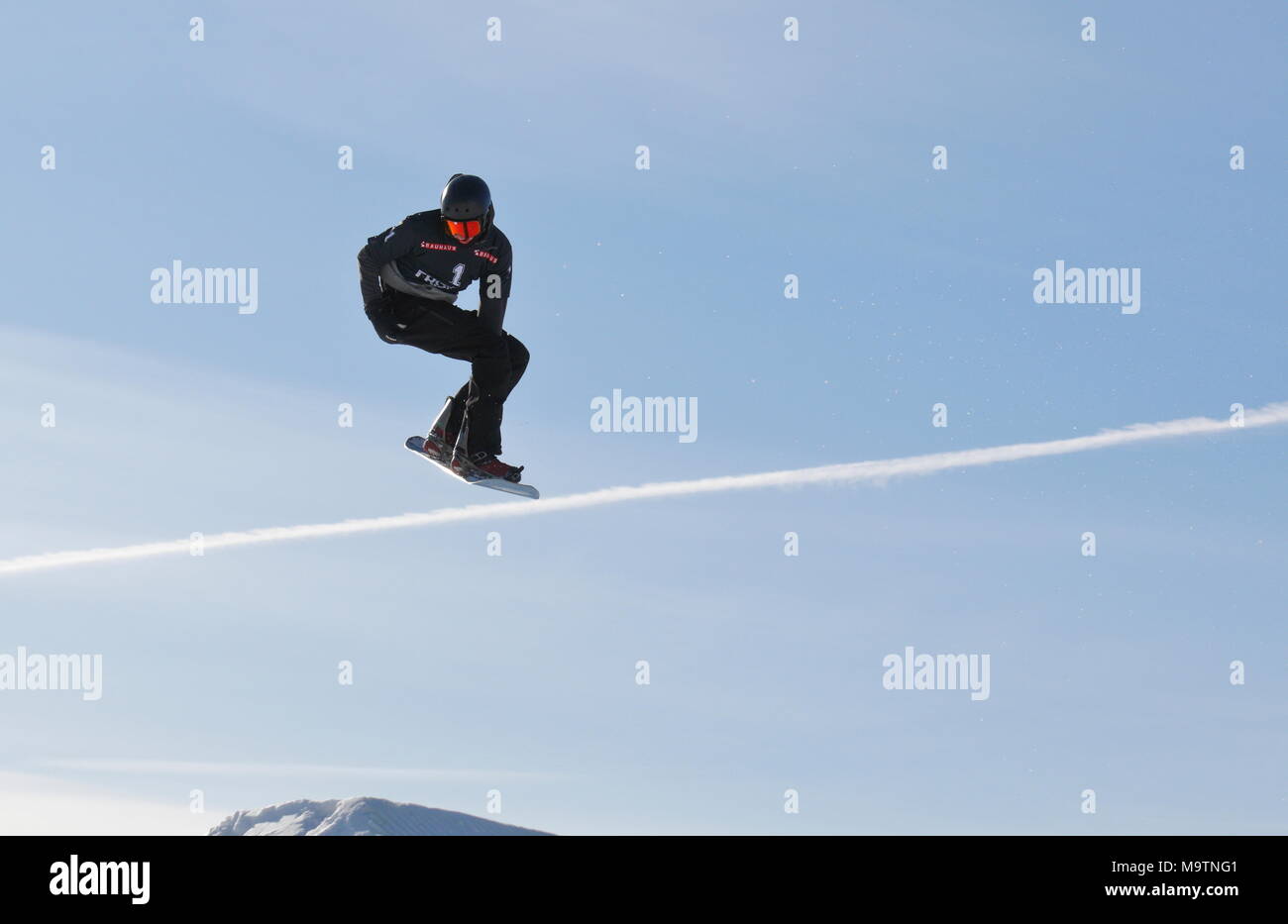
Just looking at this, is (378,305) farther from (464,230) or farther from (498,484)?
(498,484)

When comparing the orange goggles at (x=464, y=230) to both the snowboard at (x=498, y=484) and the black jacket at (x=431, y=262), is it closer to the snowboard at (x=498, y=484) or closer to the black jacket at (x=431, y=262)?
the black jacket at (x=431, y=262)

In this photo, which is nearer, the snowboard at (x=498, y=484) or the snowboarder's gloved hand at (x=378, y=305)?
the snowboarder's gloved hand at (x=378, y=305)

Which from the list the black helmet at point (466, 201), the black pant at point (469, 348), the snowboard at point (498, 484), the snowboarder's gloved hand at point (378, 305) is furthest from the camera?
the snowboard at point (498, 484)

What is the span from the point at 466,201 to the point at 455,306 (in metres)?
2.45

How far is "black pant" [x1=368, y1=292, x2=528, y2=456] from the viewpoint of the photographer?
2427 centimetres

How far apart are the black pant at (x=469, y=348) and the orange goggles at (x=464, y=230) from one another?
5.07 ft

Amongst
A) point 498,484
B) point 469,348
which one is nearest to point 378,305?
point 469,348

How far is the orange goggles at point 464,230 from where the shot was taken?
75.4 feet

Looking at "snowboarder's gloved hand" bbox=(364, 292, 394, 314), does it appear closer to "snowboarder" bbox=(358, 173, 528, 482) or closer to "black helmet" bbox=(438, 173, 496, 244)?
"snowboarder" bbox=(358, 173, 528, 482)

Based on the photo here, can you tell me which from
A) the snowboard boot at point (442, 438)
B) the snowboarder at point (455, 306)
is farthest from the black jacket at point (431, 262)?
the snowboard boot at point (442, 438)

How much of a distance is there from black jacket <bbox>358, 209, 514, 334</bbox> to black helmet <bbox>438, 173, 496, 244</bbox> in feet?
1.57

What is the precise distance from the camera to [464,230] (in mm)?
23062
